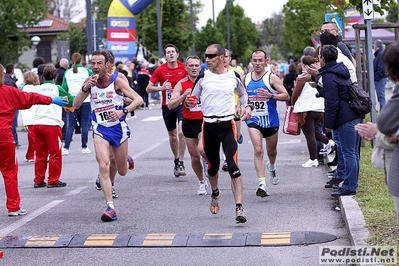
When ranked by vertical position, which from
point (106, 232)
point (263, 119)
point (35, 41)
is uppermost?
point (35, 41)

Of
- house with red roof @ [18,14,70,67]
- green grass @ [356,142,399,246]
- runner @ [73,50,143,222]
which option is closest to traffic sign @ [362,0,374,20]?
green grass @ [356,142,399,246]

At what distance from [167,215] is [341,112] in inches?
92.7

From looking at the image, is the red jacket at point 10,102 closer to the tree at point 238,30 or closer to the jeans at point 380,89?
the jeans at point 380,89

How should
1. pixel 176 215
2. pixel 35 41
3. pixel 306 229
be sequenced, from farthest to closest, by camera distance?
pixel 35 41, pixel 176 215, pixel 306 229

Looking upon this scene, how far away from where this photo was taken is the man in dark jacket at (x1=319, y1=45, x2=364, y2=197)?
986 cm

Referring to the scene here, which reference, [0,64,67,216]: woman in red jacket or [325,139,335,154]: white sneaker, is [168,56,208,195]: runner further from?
[325,139,335,154]: white sneaker

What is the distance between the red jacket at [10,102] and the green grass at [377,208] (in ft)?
13.0

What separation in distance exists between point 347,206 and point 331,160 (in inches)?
185

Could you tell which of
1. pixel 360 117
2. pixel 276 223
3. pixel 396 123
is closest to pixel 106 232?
pixel 276 223

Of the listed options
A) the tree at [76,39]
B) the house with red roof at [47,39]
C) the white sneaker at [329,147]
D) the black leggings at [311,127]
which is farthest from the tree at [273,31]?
the black leggings at [311,127]

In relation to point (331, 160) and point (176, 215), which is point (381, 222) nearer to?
point (176, 215)

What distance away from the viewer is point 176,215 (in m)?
9.91

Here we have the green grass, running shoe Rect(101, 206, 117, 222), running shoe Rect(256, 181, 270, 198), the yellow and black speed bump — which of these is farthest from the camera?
running shoe Rect(256, 181, 270, 198)

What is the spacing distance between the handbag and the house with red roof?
66667mm
